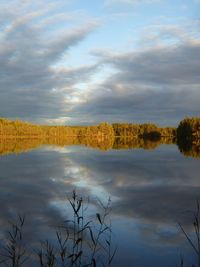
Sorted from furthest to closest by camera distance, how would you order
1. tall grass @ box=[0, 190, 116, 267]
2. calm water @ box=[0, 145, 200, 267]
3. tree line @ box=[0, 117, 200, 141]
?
tree line @ box=[0, 117, 200, 141] → calm water @ box=[0, 145, 200, 267] → tall grass @ box=[0, 190, 116, 267]

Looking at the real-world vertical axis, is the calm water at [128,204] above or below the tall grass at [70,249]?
below

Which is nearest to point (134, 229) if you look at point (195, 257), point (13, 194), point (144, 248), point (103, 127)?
point (144, 248)

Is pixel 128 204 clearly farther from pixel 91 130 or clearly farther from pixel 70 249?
pixel 91 130

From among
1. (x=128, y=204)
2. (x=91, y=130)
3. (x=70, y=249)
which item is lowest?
(x=128, y=204)

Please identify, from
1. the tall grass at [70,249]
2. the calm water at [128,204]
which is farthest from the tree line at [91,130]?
the tall grass at [70,249]

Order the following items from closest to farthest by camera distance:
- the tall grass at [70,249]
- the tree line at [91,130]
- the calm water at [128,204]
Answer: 1. the tall grass at [70,249]
2. the calm water at [128,204]
3. the tree line at [91,130]

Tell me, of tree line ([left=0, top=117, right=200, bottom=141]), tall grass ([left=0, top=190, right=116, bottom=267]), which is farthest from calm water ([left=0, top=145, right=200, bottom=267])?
tree line ([left=0, top=117, right=200, bottom=141])

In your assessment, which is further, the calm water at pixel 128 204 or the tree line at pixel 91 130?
the tree line at pixel 91 130

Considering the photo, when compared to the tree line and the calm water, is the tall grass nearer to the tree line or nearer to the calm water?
the calm water

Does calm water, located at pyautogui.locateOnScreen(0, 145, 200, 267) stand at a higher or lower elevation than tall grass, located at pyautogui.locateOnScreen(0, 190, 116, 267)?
lower

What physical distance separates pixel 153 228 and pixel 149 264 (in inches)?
122

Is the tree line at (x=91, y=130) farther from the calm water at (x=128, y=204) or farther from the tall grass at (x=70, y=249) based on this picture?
the tall grass at (x=70, y=249)

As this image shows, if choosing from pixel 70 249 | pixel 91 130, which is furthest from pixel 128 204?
pixel 91 130

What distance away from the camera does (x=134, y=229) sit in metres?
10.8
